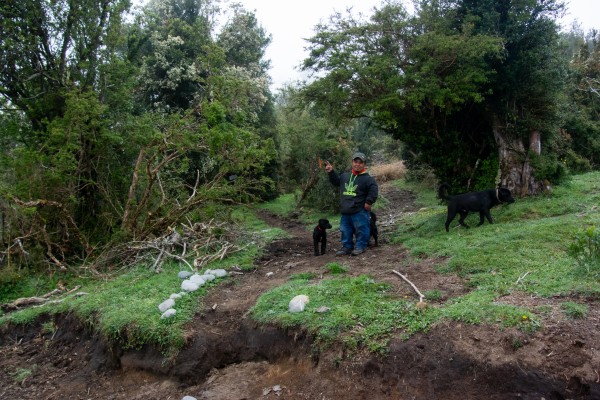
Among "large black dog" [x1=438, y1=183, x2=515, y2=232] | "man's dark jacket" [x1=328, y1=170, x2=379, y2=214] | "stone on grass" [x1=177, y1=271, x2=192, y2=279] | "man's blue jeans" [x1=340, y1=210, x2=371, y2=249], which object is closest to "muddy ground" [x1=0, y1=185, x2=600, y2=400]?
"man's blue jeans" [x1=340, y1=210, x2=371, y2=249]

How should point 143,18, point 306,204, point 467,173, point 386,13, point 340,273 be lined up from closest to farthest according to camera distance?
point 340,273
point 386,13
point 467,173
point 143,18
point 306,204

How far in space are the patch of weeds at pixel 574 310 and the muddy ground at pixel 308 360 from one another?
6 centimetres

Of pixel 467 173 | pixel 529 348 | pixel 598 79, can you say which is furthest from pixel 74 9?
pixel 598 79

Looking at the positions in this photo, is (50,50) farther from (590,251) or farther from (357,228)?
(590,251)

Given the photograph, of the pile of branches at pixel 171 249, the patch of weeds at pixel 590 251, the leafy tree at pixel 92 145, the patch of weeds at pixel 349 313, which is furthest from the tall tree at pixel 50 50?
the patch of weeds at pixel 590 251

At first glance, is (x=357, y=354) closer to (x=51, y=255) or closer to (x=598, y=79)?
(x=51, y=255)

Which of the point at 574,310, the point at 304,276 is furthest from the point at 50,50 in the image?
the point at 574,310

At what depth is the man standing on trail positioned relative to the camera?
794cm

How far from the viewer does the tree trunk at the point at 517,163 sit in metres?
9.77

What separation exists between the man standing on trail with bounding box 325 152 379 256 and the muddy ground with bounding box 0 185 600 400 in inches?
16.2

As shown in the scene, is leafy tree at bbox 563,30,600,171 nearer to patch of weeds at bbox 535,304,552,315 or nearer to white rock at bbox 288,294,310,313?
patch of weeds at bbox 535,304,552,315

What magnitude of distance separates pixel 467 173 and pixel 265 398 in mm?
8053

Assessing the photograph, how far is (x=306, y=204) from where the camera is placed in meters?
18.5

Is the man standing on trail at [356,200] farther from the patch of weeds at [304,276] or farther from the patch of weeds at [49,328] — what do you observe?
the patch of weeds at [49,328]
